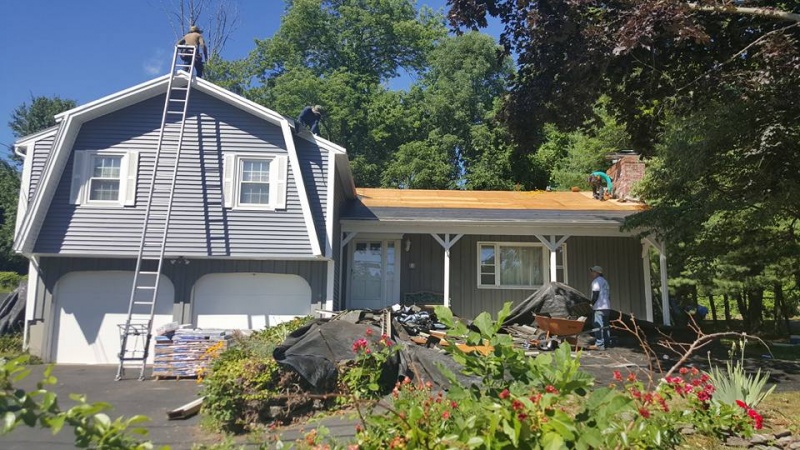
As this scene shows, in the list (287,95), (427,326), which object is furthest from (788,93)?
(287,95)

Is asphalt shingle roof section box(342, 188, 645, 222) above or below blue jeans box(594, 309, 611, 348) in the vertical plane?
above

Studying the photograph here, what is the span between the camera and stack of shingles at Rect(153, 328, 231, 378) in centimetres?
1011

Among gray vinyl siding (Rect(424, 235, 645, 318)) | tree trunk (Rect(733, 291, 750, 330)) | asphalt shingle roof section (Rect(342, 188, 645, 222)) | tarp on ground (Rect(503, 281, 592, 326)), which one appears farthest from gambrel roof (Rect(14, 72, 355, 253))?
tree trunk (Rect(733, 291, 750, 330))

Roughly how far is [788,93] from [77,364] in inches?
544

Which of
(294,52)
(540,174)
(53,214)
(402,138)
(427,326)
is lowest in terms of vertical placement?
(427,326)

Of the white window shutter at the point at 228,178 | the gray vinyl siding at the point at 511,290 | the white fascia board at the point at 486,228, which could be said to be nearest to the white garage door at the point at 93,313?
the white window shutter at the point at 228,178

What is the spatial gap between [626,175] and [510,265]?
4.88 meters

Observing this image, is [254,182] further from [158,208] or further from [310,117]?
[310,117]

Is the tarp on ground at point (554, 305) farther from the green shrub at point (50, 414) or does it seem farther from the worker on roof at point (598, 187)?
the green shrub at point (50, 414)

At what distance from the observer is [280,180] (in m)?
12.2

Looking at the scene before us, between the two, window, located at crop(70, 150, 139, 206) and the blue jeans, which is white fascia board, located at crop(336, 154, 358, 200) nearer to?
window, located at crop(70, 150, 139, 206)

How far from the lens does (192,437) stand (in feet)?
21.4

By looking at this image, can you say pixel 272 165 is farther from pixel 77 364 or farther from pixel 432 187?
pixel 432 187

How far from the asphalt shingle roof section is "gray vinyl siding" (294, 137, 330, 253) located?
4.91ft
